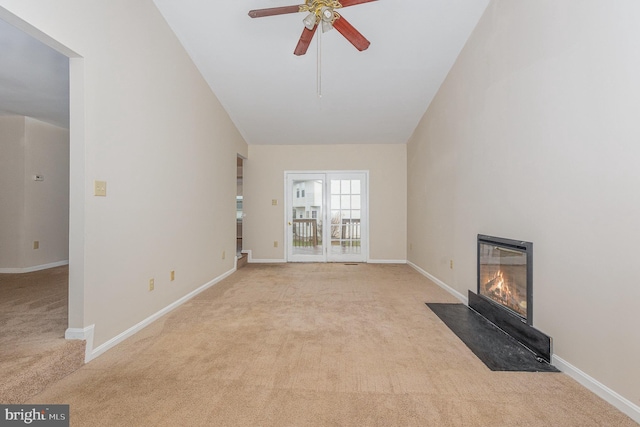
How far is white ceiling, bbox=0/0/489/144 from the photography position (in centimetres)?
296

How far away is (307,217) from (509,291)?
416 cm

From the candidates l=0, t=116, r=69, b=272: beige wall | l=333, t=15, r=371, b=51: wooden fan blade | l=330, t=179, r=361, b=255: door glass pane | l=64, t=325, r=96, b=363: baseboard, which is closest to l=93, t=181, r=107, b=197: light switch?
l=64, t=325, r=96, b=363: baseboard

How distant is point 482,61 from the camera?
2.92m

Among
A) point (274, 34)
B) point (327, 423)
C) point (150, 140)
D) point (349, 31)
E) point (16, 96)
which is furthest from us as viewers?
point (16, 96)

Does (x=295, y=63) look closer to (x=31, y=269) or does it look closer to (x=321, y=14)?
(x=321, y=14)

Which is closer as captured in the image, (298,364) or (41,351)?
(41,351)

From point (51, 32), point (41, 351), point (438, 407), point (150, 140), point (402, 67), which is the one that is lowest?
point (438, 407)

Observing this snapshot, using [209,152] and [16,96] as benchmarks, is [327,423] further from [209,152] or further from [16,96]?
[16,96]

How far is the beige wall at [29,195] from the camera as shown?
4258 mm

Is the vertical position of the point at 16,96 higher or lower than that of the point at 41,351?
higher

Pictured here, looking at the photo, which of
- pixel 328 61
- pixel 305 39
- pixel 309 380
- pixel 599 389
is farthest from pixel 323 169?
pixel 599 389

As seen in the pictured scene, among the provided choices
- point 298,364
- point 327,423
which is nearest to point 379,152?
point 298,364

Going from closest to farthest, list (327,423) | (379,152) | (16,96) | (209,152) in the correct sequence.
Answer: (327,423) → (16,96) → (209,152) → (379,152)

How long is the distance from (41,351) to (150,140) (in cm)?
178
